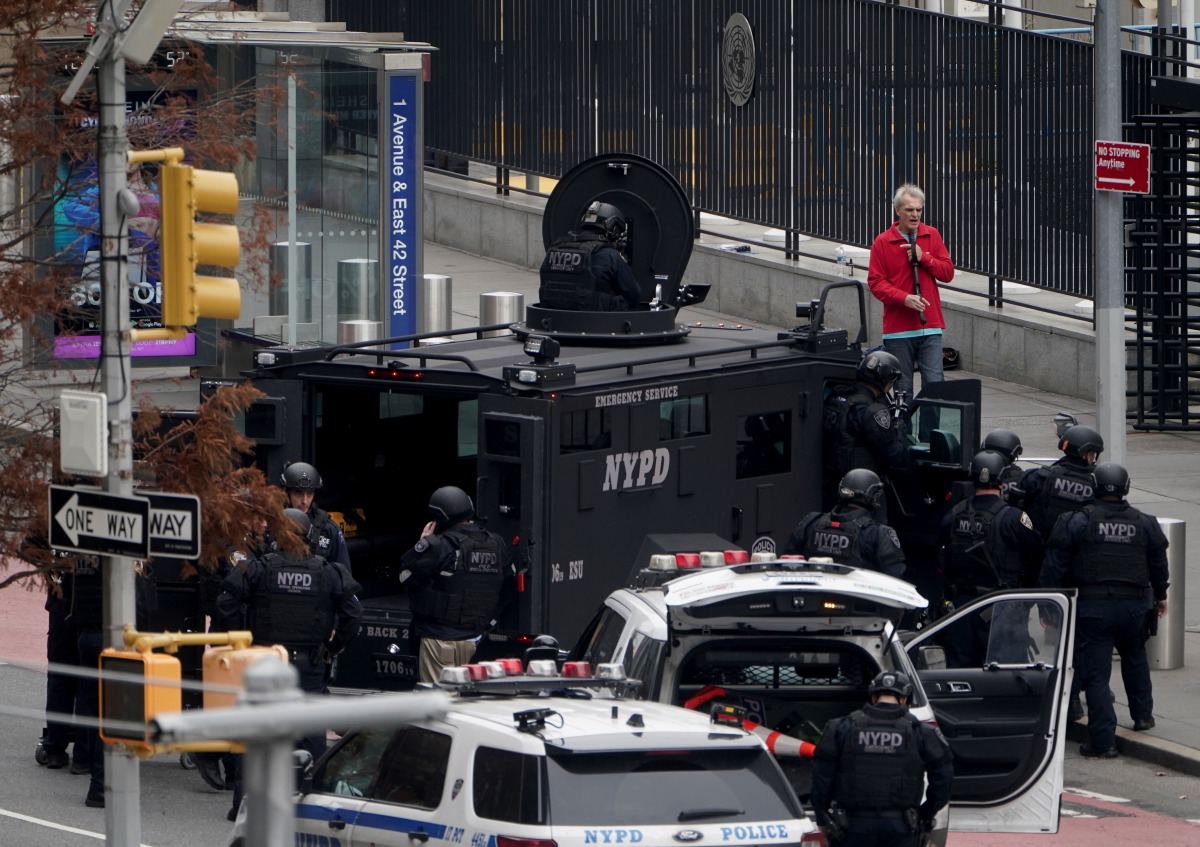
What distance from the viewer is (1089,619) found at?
506 inches

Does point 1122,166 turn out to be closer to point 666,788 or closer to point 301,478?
point 301,478

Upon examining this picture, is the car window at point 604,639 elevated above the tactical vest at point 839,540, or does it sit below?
below

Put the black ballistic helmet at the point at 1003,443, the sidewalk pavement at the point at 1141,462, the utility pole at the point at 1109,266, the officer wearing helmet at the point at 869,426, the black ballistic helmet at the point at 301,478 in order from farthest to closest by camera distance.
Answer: the utility pole at the point at 1109,266, the officer wearing helmet at the point at 869,426, the black ballistic helmet at the point at 1003,443, the sidewalk pavement at the point at 1141,462, the black ballistic helmet at the point at 301,478

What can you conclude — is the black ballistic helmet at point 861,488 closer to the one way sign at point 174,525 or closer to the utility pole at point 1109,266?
the utility pole at point 1109,266

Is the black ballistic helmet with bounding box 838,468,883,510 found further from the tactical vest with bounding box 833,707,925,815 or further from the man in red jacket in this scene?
the man in red jacket

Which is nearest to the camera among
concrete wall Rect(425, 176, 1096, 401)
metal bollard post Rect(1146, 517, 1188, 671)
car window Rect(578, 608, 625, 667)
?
car window Rect(578, 608, 625, 667)

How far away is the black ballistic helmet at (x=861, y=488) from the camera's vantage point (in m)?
12.6

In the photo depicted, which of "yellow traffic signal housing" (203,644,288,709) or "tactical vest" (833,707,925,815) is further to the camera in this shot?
"tactical vest" (833,707,925,815)

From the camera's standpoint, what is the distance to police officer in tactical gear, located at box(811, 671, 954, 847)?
29.8 ft

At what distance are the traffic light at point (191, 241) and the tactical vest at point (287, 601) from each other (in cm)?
341

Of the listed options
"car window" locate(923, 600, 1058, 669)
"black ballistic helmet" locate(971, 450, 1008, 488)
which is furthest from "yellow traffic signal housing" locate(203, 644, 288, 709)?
"black ballistic helmet" locate(971, 450, 1008, 488)

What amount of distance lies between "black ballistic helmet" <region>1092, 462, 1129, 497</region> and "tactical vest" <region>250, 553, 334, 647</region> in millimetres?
4676

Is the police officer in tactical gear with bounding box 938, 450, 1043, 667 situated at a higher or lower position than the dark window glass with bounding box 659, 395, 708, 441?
lower

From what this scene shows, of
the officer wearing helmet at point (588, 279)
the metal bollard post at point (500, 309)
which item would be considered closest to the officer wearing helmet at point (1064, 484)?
the officer wearing helmet at point (588, 279)
